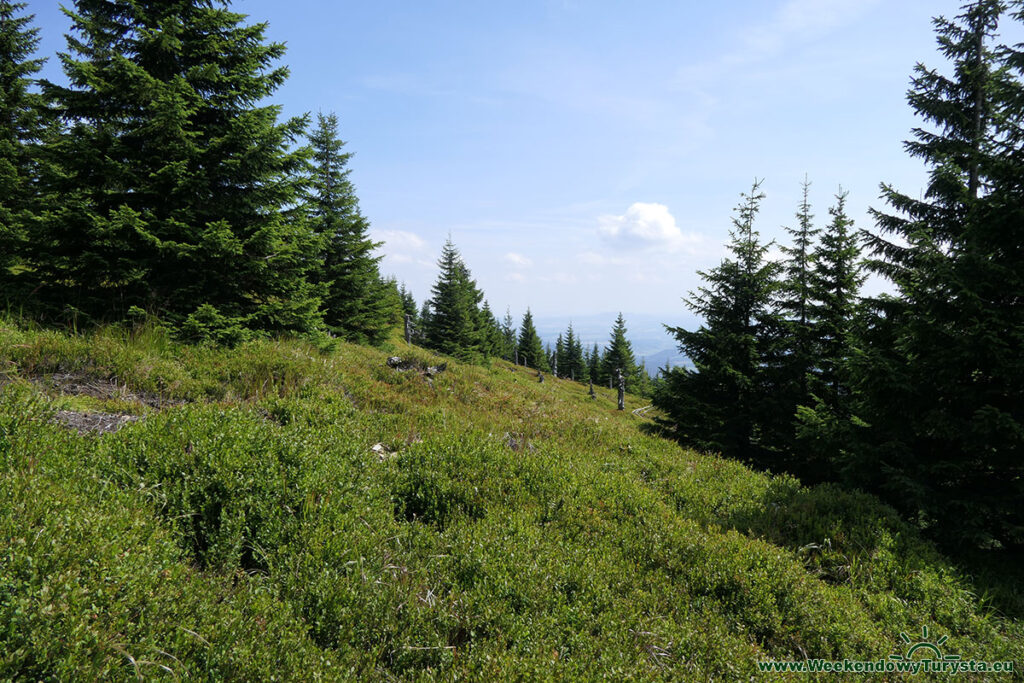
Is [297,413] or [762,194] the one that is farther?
[762,194]

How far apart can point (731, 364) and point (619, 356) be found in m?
51.7

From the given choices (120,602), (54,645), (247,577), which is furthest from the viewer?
(247,577)

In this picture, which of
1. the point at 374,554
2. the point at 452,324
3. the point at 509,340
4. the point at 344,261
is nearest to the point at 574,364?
the point at 509,340

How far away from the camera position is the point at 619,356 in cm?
6719

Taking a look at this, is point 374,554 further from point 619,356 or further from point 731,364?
point 619,356

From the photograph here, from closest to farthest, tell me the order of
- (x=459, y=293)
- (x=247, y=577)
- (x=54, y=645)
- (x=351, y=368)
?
(x=54, y=645) → (x=247, y=577) → (x=351, y=368) → (x=459, y=293)

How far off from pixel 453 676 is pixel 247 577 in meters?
2.00

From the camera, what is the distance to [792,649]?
13.6ft

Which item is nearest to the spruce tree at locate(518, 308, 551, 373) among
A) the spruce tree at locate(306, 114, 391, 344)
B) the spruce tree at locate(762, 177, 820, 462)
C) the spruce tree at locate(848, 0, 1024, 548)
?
the spruce tree at locate(306, 114, 391, 344)

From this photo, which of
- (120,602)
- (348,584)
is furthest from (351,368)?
(120,602)

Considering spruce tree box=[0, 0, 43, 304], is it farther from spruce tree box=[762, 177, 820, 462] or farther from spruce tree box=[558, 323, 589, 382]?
spruce tree box=[558, 323, 589, 382]

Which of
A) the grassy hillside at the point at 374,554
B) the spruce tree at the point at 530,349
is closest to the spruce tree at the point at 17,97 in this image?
the grassy hillside at the point at 374,554

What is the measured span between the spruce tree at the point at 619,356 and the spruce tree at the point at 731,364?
4491 cm

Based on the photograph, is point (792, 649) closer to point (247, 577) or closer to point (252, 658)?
point (252, 658)
